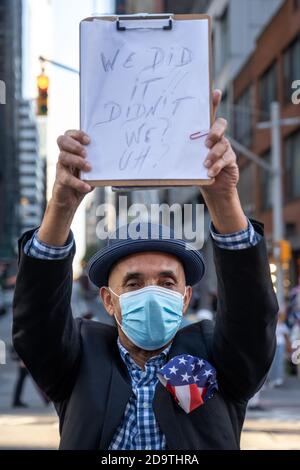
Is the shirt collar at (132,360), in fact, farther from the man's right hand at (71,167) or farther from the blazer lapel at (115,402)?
the man's right hand at (71,167)

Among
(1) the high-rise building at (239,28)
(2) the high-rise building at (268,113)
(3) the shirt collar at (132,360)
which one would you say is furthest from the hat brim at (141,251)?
(1) the high-rise building at (239,28)

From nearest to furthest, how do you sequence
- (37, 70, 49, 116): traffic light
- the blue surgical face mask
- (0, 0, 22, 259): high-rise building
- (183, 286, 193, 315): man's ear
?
the blue surgical face mask, (183, 286, 193, 315): man's ear, (37, 70, 49, 116): traffic light, (0, 0, 22, 259): high-rise building

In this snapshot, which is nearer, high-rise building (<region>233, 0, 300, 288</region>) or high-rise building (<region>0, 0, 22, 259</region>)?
high-rise building (<region>233, 0, 300, 288</region>)

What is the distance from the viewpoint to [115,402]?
8.93 ft

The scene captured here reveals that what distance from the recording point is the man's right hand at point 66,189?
2.49 m

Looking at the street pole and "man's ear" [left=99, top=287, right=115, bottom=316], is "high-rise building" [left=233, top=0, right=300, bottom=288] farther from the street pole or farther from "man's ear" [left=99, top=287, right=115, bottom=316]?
"man's ear" [left=99, top=287, right=115, bottom=316]

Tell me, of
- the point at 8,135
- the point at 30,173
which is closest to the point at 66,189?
the point at 8,135

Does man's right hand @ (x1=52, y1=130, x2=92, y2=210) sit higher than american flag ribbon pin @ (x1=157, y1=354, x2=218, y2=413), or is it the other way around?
man's right hand @ (x1=52, y1=130, x2=92, y2=210)

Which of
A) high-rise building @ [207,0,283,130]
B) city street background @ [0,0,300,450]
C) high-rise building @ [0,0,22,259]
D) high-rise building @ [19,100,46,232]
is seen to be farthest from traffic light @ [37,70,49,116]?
high-rise building @ [19,100,46,232]

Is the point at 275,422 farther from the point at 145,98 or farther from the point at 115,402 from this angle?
the point at 145,98

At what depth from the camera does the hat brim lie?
9.51 feet

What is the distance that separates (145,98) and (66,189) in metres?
0.39

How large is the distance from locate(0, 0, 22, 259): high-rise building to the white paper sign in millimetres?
95335

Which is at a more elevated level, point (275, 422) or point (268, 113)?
point (268, 113)
